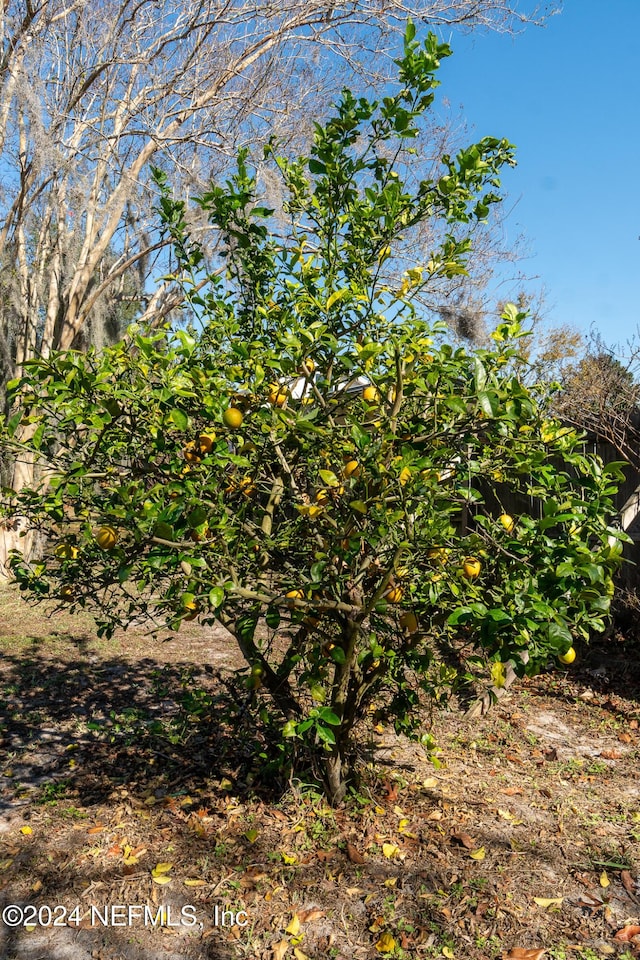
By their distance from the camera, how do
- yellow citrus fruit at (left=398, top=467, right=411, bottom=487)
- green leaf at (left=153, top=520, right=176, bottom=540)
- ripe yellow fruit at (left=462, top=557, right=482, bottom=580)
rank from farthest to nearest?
ripe yellow fruit at (left=462, top=557, right=482, bottom=580), yellow citrus fruit at (left=398, top=467, right=411, bottom=487), green leaf at (left=153, top=520, right=176, bottom=540)

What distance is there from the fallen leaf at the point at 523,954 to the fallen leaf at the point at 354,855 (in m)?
0.60

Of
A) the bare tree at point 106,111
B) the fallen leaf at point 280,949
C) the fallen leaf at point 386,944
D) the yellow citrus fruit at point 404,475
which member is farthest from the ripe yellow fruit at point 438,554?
the bare tree at point 106,111

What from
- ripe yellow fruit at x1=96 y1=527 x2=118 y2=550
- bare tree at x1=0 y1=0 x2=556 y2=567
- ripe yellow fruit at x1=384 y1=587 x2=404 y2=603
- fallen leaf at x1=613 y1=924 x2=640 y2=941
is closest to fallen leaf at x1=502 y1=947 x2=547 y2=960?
fallen leaf at x1=613 y1=924 x2=640 y2=941

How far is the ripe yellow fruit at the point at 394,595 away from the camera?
7.93 ft

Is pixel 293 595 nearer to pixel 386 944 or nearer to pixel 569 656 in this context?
pixel 569 656

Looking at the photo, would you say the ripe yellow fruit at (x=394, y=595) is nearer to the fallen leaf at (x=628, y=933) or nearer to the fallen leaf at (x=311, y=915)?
the fallen leaf at (x=311, y=915)

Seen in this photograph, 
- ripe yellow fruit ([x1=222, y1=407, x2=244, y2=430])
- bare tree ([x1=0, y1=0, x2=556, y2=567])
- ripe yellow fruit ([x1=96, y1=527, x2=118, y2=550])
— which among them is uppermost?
bare tree ([x1=0, y1=0, x2=556, y2=567])

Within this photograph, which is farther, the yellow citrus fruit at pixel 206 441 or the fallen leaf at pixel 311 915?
the fallen leaf at pixel 311 915

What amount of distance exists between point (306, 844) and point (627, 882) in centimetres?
116

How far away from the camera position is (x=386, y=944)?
2.21 metres

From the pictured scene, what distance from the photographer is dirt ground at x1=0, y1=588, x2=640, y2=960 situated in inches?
90.5

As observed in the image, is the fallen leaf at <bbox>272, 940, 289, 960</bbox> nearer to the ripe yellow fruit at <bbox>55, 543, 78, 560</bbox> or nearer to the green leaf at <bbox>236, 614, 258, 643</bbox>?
the green leaf at <bbox>236, 614, 258, 643</bbox>

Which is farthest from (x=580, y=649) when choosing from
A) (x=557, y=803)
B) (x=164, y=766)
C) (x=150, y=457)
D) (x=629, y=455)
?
(x=150, y=457)

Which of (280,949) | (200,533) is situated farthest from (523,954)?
(200,533)
